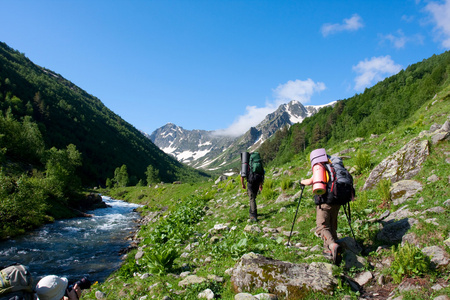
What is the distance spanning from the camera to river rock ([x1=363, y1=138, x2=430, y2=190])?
8.77m

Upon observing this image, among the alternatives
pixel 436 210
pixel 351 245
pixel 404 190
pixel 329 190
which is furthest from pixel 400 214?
pixel 329 190

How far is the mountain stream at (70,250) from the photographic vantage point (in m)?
13.1

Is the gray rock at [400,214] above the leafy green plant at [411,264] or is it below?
above

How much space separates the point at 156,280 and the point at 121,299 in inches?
40.0

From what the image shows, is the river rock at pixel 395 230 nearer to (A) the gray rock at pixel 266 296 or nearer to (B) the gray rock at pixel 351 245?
(B) the gray rock at pixel 351 245

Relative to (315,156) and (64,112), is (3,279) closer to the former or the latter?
(315,156)

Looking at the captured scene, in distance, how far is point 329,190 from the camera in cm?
582

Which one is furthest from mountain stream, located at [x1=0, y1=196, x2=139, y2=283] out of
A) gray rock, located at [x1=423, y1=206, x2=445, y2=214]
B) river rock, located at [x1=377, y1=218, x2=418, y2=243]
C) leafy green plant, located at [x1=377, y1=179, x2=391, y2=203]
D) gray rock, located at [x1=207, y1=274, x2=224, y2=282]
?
gray rock, located at [x1=423, y1=206, x2=445, y2=214]

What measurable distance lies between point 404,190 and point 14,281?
10549 mm

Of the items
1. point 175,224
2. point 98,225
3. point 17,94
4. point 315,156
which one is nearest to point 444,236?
point 315,156

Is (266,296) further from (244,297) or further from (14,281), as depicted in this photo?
(14,281)

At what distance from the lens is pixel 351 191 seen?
231 inches

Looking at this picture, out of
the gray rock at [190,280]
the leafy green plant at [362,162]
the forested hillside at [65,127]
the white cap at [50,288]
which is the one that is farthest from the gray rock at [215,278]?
the forested hillside at [65,127]

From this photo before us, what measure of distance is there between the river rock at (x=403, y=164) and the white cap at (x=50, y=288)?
36.2 ft
